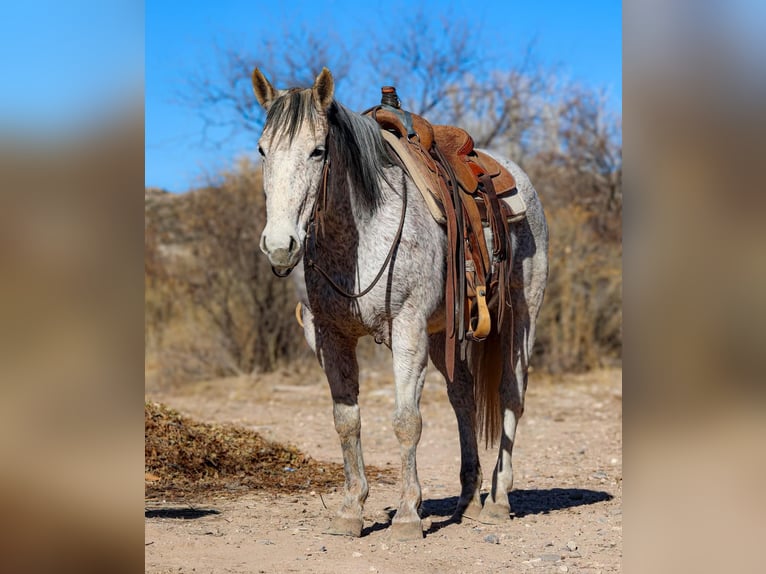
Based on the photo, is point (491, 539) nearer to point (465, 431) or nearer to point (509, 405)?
point (465, 431)

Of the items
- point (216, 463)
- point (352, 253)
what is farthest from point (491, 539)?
point (216, 463)

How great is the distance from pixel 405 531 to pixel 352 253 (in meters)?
1.42

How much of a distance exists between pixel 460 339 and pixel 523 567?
3.78 ft

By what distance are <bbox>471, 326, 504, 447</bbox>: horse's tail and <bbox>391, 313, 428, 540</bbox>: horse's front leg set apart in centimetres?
104

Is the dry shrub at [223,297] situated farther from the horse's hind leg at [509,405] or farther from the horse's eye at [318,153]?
the horse's eye at [318,153]

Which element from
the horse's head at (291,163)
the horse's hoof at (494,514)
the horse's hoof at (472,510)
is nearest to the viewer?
the horse's head at (291,163)

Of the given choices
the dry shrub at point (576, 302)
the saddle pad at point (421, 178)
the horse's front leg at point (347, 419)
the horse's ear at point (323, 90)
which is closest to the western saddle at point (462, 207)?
the saddle pad at point (421, 178)

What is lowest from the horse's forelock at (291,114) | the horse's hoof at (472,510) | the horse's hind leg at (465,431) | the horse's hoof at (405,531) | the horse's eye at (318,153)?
the horse's hoof at (472,510)

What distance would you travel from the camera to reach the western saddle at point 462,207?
4492 millimetres

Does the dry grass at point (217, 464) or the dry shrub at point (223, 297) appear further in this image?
the dry shrub at point (223, 297)

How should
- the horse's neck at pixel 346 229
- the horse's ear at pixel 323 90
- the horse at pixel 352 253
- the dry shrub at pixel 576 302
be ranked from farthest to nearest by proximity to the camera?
the dry shrub at pixel 576 302 < the horse's neck at pixel 346 229 < the horse's ear at pixel 323 90 < the horse at pixel 352 253

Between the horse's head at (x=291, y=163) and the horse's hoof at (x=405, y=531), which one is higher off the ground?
the horse's head at (x=291, y=163)

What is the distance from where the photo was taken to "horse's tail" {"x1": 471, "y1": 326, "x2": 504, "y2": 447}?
210 inches
